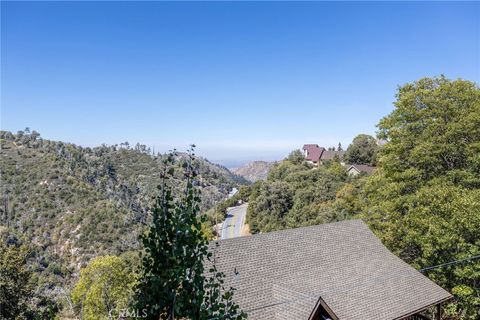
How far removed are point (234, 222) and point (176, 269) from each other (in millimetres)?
59658

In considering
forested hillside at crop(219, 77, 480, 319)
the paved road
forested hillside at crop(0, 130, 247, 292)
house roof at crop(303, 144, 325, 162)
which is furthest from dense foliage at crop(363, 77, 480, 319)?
house roof at crop(303, 144, 325, 162)

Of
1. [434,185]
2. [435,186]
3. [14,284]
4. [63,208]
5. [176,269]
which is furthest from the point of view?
[63,208]

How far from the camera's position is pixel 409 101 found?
21.7 meters

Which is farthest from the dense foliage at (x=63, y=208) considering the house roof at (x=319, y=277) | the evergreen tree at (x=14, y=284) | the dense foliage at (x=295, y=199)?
the house roof at (x=319, y=277)

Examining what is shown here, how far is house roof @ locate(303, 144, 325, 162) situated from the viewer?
91450mm

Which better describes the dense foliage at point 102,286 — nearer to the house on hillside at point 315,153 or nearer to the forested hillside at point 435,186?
the forested hillside at point 435,186

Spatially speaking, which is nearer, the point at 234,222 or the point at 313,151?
the point at 234,222

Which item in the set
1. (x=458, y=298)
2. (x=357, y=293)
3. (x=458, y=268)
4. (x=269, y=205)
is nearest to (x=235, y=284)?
(x=357, y=293)

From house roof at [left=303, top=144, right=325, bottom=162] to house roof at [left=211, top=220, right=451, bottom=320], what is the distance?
247 feet

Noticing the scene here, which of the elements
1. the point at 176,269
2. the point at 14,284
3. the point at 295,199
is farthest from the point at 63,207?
the point at 176,269

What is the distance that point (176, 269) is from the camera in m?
3.86

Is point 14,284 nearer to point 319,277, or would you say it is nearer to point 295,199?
point 319,277

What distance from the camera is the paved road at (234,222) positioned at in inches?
2239

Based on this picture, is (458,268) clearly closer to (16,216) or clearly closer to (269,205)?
(269,205)
